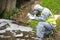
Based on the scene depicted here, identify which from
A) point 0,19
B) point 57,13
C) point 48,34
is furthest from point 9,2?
point 48,34

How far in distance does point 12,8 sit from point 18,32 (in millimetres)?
2738

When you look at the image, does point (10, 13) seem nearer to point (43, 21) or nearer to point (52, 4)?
point (52, 4)

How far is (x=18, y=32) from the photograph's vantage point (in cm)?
1239

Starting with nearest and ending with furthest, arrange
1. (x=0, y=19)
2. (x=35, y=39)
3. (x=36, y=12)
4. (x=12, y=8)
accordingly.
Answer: (x=36, y=12), (x=35, y=39), (x=0, y=19), (x=12, y=8)

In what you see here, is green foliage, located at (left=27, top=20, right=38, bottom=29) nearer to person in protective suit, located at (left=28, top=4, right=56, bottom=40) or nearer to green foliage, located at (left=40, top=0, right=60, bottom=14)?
person in protective suit, located at (left=28, top=4, right=56, bottom=40)

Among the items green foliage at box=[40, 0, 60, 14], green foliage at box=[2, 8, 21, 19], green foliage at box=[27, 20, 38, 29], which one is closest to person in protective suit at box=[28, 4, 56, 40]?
green foliage at box=[27, 20, 38, 29]

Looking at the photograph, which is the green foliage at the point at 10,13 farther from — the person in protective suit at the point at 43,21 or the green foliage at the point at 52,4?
the person in protective suit at the point at 43,21

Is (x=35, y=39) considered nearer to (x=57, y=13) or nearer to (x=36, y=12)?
(x=36, y=12)

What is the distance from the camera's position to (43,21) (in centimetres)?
1084

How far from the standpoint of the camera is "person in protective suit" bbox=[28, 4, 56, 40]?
1060 centimetres

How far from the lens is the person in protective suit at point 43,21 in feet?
34.8

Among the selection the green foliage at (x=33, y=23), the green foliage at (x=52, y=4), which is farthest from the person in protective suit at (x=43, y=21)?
the green foliage at (x=52, y=4)

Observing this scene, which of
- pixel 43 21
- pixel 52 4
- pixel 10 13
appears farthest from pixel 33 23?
pixel 52 4

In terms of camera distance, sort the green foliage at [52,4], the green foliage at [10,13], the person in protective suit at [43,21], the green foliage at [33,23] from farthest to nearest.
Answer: the green foliage at [52,4] < the green foliage at [10,13] < the green foliage at [33,23] < the person in protective suit at [43,21]
